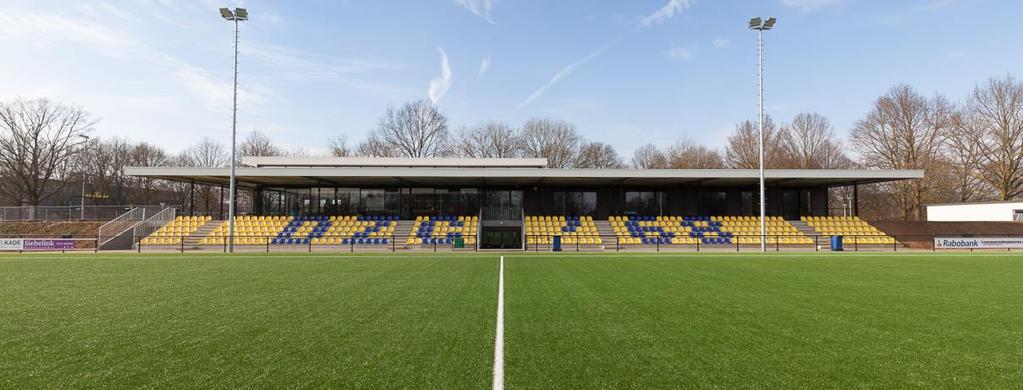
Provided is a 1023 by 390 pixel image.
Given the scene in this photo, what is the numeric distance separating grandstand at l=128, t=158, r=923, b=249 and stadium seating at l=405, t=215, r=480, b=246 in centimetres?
9

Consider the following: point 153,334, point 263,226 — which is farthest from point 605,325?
point 263,226

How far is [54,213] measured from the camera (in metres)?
39.2

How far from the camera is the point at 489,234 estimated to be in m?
33.2

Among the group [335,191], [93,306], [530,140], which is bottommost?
[93,306]

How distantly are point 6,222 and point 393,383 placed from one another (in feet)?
164

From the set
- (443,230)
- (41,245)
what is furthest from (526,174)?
(41,245)

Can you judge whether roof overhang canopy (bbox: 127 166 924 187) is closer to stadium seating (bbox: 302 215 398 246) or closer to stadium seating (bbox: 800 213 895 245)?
stadium seating (bbox: 800 213 895 245)

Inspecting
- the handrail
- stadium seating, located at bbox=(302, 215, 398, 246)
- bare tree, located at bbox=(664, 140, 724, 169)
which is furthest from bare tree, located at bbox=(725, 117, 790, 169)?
the handrail

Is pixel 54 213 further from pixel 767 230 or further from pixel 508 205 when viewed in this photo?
pixel 767 230

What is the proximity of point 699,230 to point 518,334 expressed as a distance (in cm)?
3195

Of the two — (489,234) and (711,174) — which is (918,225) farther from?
(489,234)

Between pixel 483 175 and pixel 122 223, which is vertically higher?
pixel 483 175

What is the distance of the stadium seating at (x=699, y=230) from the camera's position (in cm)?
3206

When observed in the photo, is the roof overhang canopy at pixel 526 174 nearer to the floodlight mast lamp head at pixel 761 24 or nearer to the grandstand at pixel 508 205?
the grandstand at pixel 508 205
